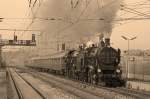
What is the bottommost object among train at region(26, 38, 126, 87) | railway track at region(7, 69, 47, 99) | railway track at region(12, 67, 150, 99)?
railway track at region(7, 69, 47, 99)

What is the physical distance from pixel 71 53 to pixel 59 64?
7864 millimetres

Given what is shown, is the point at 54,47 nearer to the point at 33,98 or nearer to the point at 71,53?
the point at 71,53

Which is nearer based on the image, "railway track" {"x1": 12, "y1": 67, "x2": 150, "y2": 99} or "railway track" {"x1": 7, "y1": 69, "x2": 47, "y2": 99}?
"railway track" {"x1": 12, "y1": 67, "x2": 150, "y2": 99}

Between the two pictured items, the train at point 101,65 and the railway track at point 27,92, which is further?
the train at point 101,65

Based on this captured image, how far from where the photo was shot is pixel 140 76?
144 feet

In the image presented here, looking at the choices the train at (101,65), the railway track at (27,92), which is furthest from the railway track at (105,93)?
the railway track at (27,92)

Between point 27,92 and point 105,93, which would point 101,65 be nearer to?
point 27,92

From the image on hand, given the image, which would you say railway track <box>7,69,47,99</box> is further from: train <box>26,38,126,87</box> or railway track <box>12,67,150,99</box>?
train <box>26,38,126,87</box>

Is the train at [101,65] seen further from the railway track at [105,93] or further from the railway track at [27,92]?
the railway track at [27,92]

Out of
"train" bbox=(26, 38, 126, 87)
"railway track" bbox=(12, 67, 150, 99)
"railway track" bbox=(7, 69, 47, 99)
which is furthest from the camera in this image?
"train" bbox=(26, 38, 126, 87)

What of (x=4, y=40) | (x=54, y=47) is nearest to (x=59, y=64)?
(x=54, y=47)

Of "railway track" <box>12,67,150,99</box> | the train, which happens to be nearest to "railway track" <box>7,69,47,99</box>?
"railway track" <box>12,67,150,99</box>

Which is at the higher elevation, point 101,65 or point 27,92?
point 101,65

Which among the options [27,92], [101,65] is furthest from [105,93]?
[101,65]
